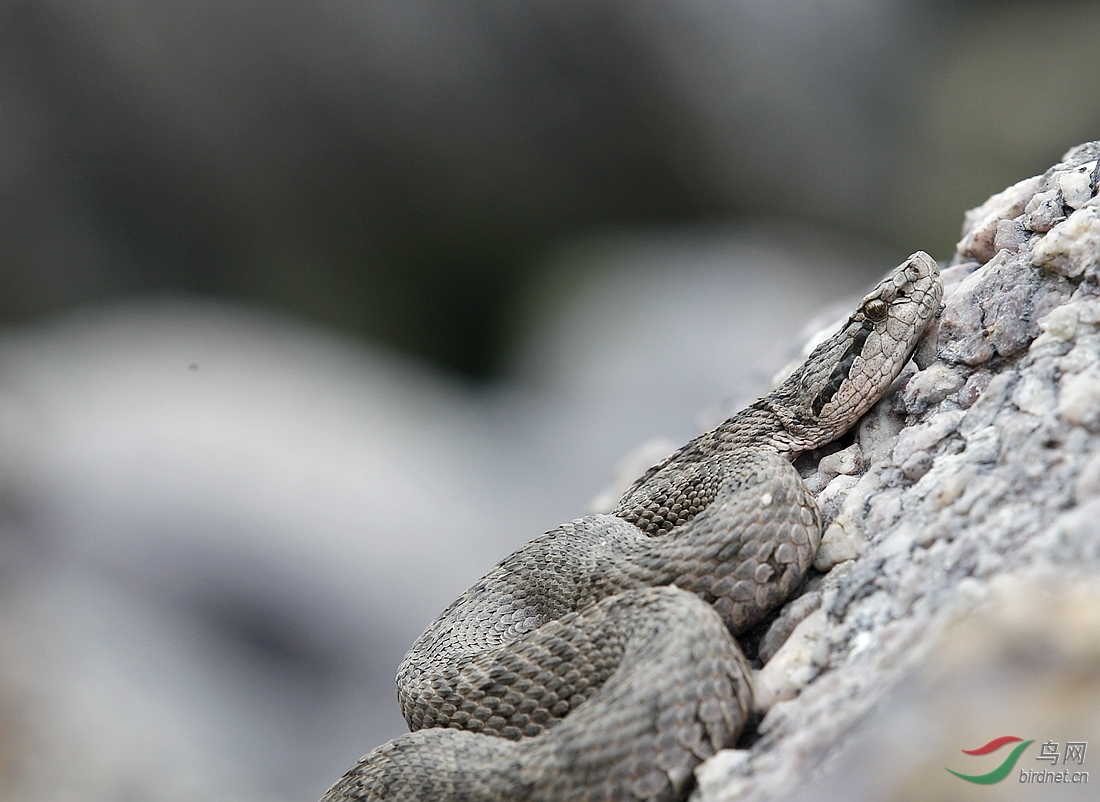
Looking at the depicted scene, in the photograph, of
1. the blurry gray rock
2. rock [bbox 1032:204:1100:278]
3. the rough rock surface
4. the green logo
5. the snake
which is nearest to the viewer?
the green logo

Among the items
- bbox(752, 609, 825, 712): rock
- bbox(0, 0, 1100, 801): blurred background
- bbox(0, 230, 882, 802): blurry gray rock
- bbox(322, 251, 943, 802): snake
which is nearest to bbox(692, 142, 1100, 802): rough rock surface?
bbox(752, 609, 825, 712): rock

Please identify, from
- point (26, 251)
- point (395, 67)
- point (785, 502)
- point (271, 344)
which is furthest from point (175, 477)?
point (785, 502)

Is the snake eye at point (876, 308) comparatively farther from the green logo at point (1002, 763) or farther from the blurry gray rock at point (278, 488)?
the blurry gray rock at point (278, 488)

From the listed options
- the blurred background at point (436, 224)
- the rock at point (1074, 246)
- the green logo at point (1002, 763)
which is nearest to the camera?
the green logo at point (1002, 763)

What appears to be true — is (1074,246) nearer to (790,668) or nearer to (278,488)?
(790,668)

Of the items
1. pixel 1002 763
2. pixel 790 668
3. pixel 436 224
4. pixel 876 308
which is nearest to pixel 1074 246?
pixel 876 308

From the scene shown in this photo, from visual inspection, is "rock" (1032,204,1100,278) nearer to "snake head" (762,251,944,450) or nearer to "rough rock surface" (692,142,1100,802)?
"rough rock surface" (692,142,1100,802)

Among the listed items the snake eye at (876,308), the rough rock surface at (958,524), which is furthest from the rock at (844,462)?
the snake eye at (876,308)
